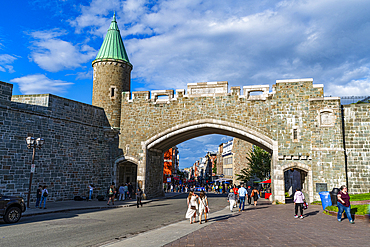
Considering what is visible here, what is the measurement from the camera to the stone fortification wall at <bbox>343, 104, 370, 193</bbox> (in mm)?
20531

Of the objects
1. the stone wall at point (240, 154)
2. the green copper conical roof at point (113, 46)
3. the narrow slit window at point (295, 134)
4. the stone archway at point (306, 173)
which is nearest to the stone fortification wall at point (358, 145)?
the stone archway at point (306, 173)

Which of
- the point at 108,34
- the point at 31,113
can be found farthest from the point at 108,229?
the point at 108,34

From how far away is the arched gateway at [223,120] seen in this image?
20.9 meters

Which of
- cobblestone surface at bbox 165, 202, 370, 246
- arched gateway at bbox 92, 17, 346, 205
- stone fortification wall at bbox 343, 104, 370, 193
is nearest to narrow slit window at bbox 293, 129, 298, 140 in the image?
arched gateway at bbox 92, 17, 346, 205

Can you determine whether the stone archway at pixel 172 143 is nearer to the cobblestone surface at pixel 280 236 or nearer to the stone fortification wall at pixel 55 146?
the stone fortification wall at pixel 55 146

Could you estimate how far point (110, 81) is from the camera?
25.6 m

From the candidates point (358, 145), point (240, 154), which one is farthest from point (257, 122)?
point (240, 154)

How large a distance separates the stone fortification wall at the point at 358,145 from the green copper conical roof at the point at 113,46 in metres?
19.5

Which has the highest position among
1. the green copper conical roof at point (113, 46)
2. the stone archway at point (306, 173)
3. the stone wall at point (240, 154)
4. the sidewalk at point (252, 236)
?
the green copper conical roof at point (113, 46)

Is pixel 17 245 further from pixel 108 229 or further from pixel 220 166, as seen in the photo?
pixel 220 166

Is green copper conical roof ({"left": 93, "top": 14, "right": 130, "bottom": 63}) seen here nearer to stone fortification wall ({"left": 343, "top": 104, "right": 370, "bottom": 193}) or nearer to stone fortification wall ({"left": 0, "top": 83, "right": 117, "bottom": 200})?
stone fortification wall ({"left": 0, "top": 83, "right": 117, "bottom": 200})

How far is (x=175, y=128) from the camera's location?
24109 mm

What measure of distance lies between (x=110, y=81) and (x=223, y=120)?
1085 cm

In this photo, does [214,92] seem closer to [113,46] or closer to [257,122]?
[257,122]
